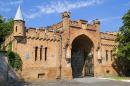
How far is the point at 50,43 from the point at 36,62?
307 cm

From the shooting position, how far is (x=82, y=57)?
35125 mm

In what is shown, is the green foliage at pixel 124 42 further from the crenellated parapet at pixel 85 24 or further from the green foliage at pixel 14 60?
the green foliage at pixel 14 60

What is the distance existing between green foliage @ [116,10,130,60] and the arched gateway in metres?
4.09

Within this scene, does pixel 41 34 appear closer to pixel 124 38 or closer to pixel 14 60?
pixel 14 60

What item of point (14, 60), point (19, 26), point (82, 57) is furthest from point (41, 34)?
point (82, 57)

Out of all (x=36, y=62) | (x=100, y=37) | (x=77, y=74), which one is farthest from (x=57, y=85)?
(x=100, y=37)

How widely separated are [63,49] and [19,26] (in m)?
6.75

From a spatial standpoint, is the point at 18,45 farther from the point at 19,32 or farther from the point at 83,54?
the point at 83,54

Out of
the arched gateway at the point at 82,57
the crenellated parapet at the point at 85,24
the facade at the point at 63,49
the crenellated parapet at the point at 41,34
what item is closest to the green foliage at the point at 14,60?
the facade at the point at 63,49

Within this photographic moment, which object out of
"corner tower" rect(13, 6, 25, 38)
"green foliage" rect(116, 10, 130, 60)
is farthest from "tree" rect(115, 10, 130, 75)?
"corner tower" rect(13, 6, 25, 38)

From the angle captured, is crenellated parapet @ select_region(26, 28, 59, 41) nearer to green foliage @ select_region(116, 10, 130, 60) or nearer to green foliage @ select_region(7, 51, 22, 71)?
green foliage @ select_region(7, 51, 22, 71)

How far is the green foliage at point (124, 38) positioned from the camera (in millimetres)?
32769

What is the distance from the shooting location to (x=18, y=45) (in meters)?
26.0

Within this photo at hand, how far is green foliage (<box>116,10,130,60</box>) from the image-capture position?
3277cm
